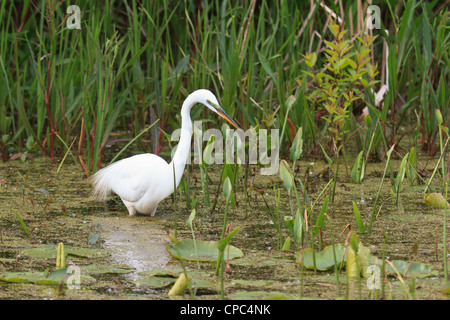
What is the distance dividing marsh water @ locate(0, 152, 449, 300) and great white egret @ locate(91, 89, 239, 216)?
0.10 meters

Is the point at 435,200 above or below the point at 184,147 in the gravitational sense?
below

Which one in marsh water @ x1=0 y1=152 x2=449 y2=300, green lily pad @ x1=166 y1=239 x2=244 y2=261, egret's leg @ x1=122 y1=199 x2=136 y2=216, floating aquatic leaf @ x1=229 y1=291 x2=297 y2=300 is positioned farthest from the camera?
egret's leg @ x1=122 y1=199 x2=136 y2=216

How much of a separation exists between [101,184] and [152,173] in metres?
0.37

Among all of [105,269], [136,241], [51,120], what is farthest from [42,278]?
[51,120]

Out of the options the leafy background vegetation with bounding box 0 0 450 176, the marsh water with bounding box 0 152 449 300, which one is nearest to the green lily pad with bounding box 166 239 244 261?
the marsh water with bounding box 0 152 449 300

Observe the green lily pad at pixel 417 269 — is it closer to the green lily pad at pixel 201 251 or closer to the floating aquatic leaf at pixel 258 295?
the floating aquatic leaf at pixel 258 295

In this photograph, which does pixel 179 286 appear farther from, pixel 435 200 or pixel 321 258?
pixel 435 200

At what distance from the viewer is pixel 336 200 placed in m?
3.37

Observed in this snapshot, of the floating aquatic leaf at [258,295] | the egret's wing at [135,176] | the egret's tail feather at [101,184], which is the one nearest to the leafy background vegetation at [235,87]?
the egret's tail feather at [101,184]

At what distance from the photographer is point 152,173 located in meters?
3.12

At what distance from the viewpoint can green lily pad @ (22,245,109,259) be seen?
8.10ft

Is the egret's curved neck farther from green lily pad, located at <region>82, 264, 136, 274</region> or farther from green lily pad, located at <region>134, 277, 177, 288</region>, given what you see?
green lily pad, located at <region>134, 277, 177, 288</region>
